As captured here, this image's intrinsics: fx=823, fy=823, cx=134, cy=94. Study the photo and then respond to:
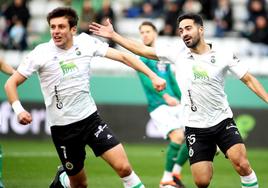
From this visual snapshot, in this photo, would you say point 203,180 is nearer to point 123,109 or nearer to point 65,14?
point 65,14

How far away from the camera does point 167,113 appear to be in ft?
48.7

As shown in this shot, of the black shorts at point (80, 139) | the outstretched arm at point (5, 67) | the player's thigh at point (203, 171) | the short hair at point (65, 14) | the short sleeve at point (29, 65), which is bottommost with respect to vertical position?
the player's thigh at point (203, 171)

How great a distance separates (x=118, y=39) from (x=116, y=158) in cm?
163

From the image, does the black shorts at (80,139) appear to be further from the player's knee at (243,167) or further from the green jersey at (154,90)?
the green jersey at (154,90)

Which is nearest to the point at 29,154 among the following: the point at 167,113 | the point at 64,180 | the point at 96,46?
the point at 167,113

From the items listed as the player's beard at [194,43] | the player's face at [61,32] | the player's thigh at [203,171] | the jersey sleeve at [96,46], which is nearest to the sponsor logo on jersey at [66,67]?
the player's face at [61,32]

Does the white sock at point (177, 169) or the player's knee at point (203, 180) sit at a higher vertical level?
the player's knee at point (203, 180)

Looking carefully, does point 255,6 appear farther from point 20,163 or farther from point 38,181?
point 38,181

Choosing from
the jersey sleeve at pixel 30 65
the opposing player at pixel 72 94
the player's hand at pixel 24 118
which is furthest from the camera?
the opposing player at pixel 72 94

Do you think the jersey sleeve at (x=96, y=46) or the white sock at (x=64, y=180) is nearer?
the jersey sleeve at (x=96, y=46)

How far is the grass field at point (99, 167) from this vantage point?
1446 centimetres

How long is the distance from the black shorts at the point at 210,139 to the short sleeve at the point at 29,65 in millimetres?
2393

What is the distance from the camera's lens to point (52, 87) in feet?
35.5

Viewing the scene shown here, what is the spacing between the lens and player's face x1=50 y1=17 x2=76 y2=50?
10812 millimetres
